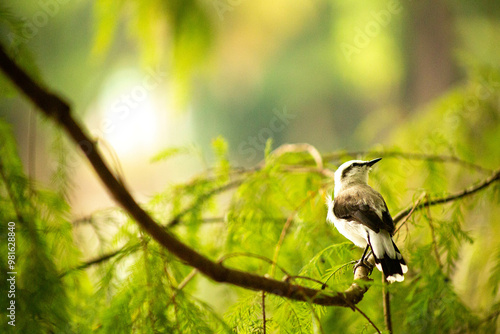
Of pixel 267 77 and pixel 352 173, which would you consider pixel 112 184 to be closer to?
pixel 352 173

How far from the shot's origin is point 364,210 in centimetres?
57

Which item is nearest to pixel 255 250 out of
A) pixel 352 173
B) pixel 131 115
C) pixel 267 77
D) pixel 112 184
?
pixel 352 173

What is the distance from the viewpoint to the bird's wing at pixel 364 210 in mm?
547

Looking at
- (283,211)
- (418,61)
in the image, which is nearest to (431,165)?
(283,211)

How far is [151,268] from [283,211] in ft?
2.17

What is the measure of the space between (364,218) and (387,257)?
0.06 metres

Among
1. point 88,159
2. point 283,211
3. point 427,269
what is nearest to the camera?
point 88,159

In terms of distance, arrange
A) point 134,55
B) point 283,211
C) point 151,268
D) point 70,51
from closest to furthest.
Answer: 1. point 151,268
2. point 283,211
3. point 70,51
4. point 134,55

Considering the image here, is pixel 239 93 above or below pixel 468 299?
above

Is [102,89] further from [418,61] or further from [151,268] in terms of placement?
[151,268]

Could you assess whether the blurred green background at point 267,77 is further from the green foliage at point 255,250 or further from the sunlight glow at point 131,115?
the green foliage at point 255,250

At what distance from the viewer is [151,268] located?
471 mm

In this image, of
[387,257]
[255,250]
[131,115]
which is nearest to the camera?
[387,257]

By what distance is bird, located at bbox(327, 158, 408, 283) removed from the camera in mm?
524
